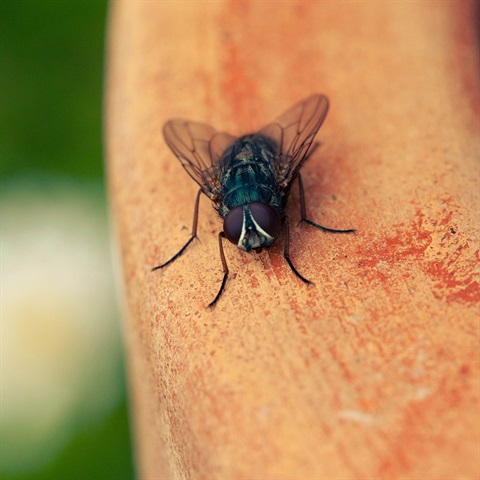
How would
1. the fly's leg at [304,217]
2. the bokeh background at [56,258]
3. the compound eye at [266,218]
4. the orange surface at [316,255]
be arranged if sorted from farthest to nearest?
the bokeh background at [56,258] → the compound eye at [266,218] → the fly's leg at [304,217] → the orange surface at [316,255]

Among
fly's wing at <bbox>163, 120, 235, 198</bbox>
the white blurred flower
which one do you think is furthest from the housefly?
the white blurred flower

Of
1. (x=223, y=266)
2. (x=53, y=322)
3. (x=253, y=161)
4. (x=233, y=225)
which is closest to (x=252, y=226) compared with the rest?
(x=233, y=225)

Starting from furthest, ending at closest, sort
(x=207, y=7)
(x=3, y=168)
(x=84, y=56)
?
(x=84, y=56)
(x=3, y=168)
(x=207, y=7)

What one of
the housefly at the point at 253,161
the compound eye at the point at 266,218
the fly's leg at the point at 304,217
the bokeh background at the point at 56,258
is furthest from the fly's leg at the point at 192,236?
the bokeh background at the point at 56,258

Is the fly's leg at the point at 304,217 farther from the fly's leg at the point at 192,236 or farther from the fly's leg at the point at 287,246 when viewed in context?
the fly's leg at the point at 192,236

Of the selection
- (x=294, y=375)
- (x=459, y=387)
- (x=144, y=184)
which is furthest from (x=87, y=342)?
(x=459, y=387)

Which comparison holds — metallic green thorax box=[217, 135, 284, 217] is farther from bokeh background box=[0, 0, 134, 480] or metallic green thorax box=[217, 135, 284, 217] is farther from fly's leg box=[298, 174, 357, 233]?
bokeh background box=[0, 0, 134, 480]

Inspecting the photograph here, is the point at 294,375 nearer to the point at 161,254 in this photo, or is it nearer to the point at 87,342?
the point at 161,254
